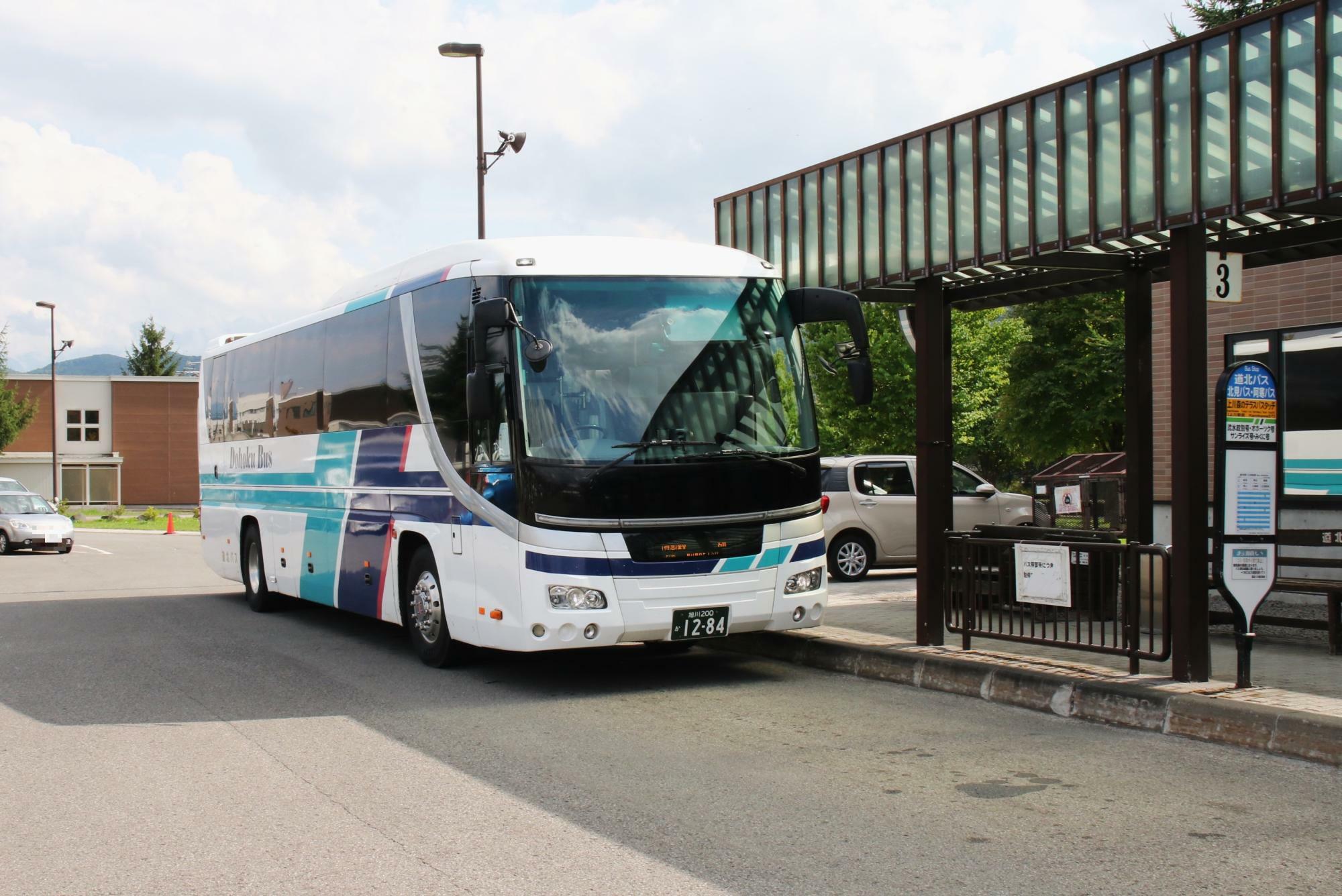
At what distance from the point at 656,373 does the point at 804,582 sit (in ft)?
6.58

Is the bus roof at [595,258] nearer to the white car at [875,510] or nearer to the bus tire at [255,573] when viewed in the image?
the bus tire at [255,573]

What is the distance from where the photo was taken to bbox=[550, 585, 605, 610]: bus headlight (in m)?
9.33

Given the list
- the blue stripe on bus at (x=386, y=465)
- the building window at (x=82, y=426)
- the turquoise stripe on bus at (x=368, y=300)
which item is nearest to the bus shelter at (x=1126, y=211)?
the turquoise stripe on bus at (x=368, y=300)

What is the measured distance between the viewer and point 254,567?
16.5 metres

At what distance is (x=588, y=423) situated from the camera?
9500 mm

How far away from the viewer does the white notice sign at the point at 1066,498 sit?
1870cm

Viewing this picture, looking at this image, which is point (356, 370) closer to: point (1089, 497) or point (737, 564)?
point (737, 564)

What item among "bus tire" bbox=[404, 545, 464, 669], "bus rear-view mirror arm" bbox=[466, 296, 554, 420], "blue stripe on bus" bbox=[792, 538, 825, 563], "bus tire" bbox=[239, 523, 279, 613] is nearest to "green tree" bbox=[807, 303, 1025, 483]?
"bus tire" bbox=[239, 523, 279, 613]

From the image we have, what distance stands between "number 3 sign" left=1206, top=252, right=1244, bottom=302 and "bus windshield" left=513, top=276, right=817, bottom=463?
3.03 meters

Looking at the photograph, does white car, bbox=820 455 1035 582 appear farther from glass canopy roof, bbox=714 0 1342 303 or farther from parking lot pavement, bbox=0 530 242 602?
parking lot pavement, bbox=0 530 242 602

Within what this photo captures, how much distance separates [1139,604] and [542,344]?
4427 mm

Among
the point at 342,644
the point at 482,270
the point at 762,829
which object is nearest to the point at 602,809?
the point at 762,829

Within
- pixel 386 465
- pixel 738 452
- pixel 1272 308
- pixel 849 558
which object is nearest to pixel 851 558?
pixel 849 558

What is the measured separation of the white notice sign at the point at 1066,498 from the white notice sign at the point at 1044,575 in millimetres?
9362
